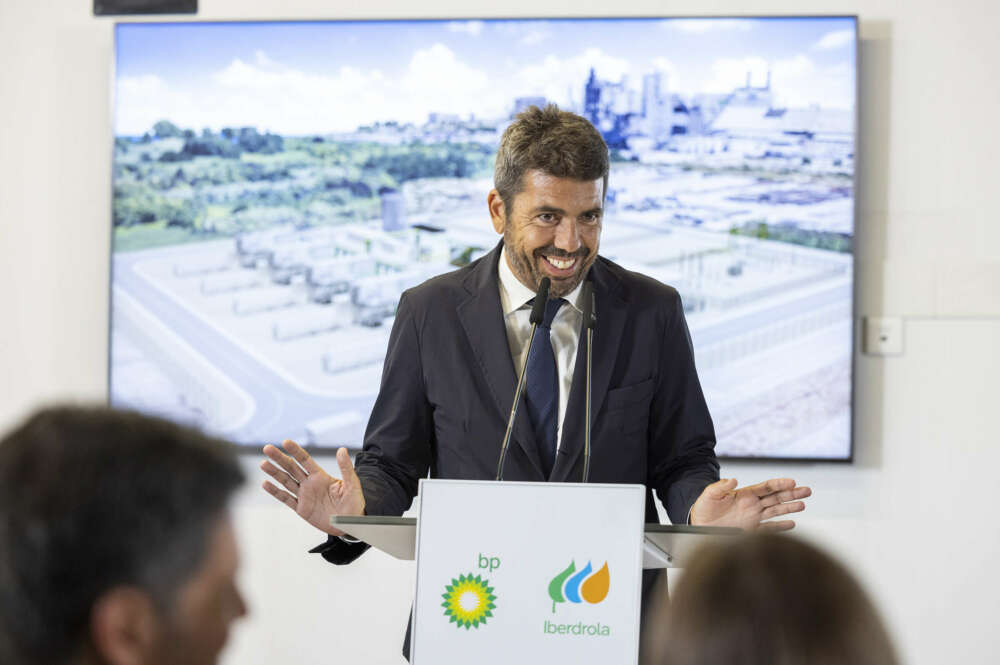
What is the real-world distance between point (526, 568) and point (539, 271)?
0.78 m

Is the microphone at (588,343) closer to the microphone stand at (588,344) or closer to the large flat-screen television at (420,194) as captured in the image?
the microphone stand at (588,344)

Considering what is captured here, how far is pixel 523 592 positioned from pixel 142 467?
32.8 inches

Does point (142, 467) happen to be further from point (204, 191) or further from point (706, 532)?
point (204, 191)

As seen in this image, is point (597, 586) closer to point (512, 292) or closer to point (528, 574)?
point (528, 574)

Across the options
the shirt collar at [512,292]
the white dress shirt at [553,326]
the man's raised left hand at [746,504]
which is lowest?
the man's raised left hand at [746,504]

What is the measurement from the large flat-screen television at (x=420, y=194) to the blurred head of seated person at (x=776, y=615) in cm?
282

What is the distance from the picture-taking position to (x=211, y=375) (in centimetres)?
374

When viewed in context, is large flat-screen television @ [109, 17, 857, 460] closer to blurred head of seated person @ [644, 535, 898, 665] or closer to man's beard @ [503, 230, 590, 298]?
man's beard @ [503, 230, 590, 298]

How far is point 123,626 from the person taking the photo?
2.69 ft

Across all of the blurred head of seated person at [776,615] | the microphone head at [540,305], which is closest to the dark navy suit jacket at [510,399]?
the microphone head at [540,305]

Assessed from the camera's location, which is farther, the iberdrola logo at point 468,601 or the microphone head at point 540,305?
the microphone head at point 540,305

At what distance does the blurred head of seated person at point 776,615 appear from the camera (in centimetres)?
76

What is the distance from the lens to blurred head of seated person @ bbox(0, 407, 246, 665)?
82 centimetres

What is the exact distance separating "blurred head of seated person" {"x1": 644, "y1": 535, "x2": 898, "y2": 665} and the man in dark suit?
4.18 feet
